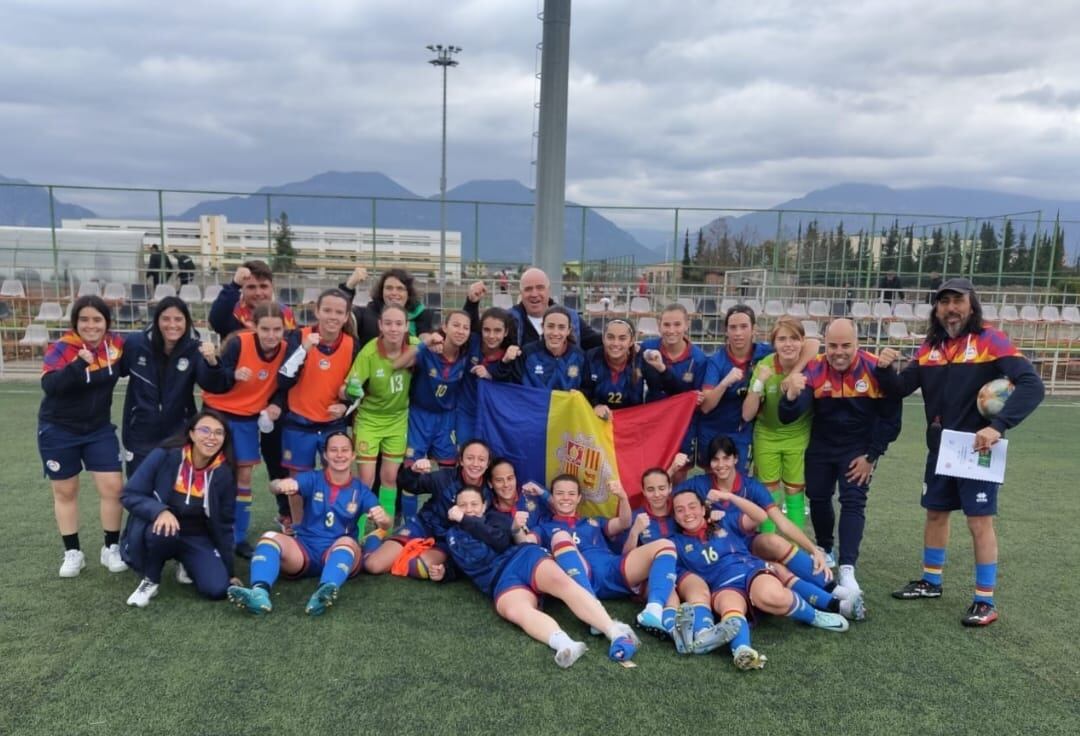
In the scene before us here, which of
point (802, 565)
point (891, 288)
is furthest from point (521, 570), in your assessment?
point (891, 288)

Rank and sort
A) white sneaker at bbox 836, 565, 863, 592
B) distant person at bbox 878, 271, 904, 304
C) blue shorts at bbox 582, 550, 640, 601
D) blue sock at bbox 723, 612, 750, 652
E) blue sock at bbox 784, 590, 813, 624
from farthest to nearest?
distant person at bbox 878, 271, 904, 304 < white sneaker at bbox 836, 565, 863, 592 < blue shorts at bbox 582, 550, 640, 601 < blue sock at bbox 784, 590, 813, 624 < blue sock at bbox 723, 612, 750, 652

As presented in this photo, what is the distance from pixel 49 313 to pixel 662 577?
46.4 feet

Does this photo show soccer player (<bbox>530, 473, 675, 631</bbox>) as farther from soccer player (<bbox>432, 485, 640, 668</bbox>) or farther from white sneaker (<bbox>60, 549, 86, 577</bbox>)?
white sneaker (<bbox>60, 549, 86, 577</bbox>)

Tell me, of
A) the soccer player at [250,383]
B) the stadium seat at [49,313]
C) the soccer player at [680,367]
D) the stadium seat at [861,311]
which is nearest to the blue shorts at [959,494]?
the soccer player at [680,367]

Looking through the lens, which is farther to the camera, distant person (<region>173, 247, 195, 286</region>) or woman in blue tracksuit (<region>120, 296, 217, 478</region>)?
distant person (<region>173, 247, 195, 286</region>)

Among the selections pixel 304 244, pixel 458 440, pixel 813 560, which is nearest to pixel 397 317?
pixel 458 440

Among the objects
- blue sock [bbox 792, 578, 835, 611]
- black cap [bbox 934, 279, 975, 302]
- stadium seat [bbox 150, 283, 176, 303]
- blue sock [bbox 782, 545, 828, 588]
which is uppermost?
black cap [bbox 934, 279, 975, 302]

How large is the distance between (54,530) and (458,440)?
2850mm

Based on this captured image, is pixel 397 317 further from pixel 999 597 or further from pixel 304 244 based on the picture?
pixel 304 244

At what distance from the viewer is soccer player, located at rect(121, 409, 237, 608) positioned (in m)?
3.83

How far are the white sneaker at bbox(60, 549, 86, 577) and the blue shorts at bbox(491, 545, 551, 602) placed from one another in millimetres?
2481

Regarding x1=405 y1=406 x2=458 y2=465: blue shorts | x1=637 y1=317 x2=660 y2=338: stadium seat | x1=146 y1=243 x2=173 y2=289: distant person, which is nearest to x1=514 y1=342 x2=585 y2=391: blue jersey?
x1=405 y1=406 x2=458 y2=465: blue shorts

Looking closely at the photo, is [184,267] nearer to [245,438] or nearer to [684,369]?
[245,438]

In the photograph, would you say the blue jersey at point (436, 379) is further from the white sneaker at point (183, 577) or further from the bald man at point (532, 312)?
the white sneaker at point (183, 577)
